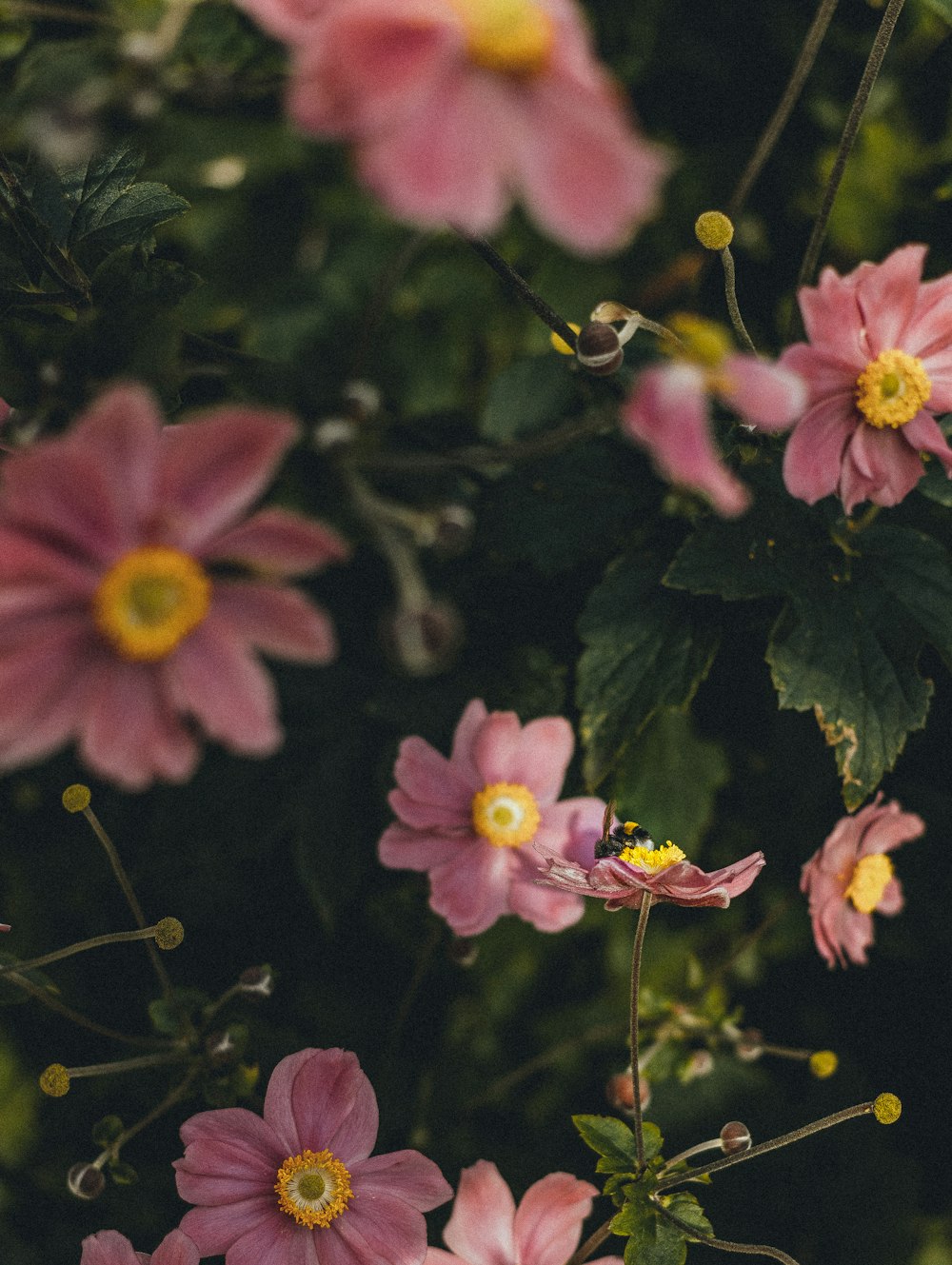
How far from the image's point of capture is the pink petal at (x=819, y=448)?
0.82 metres

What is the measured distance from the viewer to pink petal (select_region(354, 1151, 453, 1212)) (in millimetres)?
831

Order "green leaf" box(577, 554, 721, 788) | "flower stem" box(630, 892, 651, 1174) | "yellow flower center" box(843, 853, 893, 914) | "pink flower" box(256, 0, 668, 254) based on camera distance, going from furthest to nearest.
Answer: "yellow flower center" box(843, 853, 893, 914) → "green leaf" box(577, 554, 721, 788) → "flower stem" box(630, 892, 651, 1174) → "pink flower" box(256, 0, 668, 254)

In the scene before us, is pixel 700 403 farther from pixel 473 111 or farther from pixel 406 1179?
pixel 406 1179

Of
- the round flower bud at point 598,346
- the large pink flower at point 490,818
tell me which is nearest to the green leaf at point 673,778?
the large pink flower at point 490,818

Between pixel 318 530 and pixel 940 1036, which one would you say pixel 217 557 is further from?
pixel 940 1036

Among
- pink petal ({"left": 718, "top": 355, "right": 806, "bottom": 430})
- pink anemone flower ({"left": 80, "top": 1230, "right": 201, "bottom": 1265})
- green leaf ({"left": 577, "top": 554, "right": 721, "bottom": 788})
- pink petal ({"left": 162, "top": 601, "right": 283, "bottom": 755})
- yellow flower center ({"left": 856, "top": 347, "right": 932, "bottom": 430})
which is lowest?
pink anemone flower ({"left": 80, "top": 1230, "right": 201, "bottom": 1265})

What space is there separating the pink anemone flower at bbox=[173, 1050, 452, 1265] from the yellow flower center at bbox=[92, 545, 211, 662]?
0.45 m

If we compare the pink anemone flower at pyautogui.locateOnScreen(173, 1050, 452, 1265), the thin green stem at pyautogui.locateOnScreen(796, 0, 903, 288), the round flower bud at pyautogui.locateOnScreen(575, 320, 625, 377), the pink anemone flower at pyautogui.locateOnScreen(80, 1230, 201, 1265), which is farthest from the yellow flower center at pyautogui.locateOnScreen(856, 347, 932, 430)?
the pink anemone flower at pyautogui.locateOnScreen(80, 1230, 201, 1265)

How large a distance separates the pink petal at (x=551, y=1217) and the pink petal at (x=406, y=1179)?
9cm

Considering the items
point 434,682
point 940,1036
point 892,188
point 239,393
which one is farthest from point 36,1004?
point 892,188

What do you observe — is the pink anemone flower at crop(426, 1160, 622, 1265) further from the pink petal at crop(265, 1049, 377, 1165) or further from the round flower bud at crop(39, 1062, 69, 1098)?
the round flower bud at crop(39, 1062, 69, 1098)

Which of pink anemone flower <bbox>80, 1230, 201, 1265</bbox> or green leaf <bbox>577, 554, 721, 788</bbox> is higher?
green leaf <bbox>577, 554, 721, 788</bbox>

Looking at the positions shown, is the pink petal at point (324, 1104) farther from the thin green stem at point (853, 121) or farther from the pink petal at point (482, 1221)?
the thin green stem at point (853, 121)

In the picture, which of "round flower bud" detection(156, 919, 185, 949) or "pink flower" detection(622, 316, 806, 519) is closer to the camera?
"pink flower" detection(622, 316, 806, 519)
